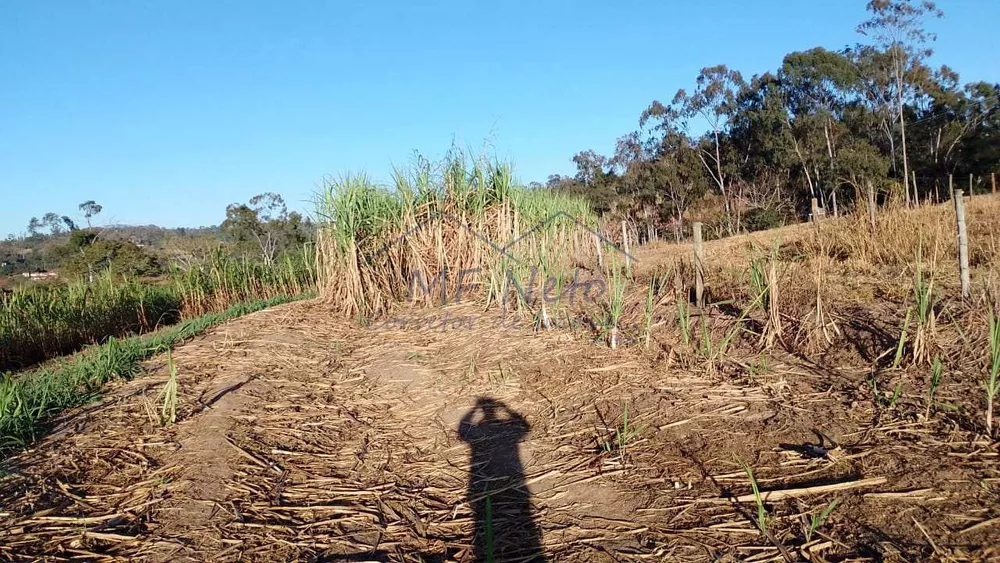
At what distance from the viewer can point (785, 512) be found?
1.83 meters

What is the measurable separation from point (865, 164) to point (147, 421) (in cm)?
2566

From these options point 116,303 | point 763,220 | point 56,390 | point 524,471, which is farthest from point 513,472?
point 763,220

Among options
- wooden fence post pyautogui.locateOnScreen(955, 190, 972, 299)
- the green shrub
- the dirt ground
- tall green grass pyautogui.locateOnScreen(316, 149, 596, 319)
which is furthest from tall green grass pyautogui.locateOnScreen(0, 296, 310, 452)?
the green shrub

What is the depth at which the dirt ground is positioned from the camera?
1.79 m

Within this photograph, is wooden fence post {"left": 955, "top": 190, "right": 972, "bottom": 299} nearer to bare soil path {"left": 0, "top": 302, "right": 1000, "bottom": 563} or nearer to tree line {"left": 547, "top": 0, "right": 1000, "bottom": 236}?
bare soil path {"left": 0, "top": 302, "right": 1000, "bottom": 563}

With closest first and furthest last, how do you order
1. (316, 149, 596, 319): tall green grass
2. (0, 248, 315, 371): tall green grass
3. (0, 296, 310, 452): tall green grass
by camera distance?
(0, 296, 310, 452): tall green grass < (316, 149, 596, 319): tall green grass < (0, 248, 315, 371): tall green grass

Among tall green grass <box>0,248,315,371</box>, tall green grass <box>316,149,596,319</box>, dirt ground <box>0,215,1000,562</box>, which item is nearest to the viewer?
dirt ground <box>0,215,1000,562</box>

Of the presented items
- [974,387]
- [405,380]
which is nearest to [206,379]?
[405,380]

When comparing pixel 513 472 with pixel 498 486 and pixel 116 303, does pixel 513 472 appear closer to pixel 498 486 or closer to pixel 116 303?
pixel 498 486

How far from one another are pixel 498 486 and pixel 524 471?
16 centimetres

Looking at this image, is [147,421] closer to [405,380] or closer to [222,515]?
[222,515]

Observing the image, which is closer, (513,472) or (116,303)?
(513,472)

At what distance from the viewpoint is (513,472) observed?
7.98 ft

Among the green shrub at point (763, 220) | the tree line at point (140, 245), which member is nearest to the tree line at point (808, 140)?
the green shrub at point (763, 220)
